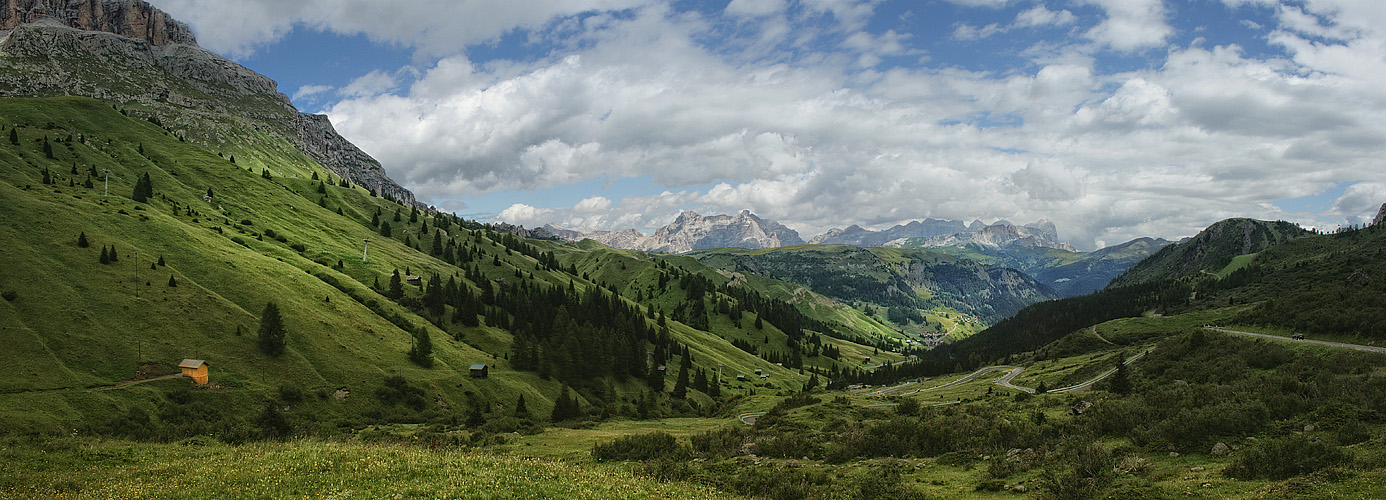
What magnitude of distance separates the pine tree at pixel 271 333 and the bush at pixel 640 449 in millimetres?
61347

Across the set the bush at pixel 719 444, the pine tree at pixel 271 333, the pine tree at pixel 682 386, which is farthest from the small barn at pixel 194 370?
the pine tree at pixel 682 386

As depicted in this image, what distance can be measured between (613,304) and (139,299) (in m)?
124

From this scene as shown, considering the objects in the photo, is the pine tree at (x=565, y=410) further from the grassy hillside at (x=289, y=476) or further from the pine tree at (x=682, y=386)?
the grassy hillside at (x=289, y=476)

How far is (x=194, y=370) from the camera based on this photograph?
71.9 metres

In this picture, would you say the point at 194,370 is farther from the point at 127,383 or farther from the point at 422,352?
the point at 422,352

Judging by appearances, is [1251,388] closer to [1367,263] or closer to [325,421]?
[325,421]

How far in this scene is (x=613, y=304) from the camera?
19362cm

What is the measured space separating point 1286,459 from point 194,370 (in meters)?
103

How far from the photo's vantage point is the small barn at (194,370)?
71750mm

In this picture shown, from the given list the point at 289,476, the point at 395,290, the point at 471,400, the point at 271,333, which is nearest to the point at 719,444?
the point at 289,476

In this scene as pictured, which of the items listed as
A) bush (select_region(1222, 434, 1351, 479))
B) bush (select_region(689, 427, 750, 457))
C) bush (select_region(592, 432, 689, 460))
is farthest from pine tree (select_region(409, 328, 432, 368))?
bush (select_region(1222, 434, 1351, 479))

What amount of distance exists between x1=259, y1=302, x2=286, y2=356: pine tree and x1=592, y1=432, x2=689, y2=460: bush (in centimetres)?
6135

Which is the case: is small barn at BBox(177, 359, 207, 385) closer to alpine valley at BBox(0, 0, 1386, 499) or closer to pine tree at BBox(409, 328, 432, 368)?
alpine valley at BBox(0, 0, 1386, 499)

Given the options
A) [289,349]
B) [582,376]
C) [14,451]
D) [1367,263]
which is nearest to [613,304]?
[582,376]
